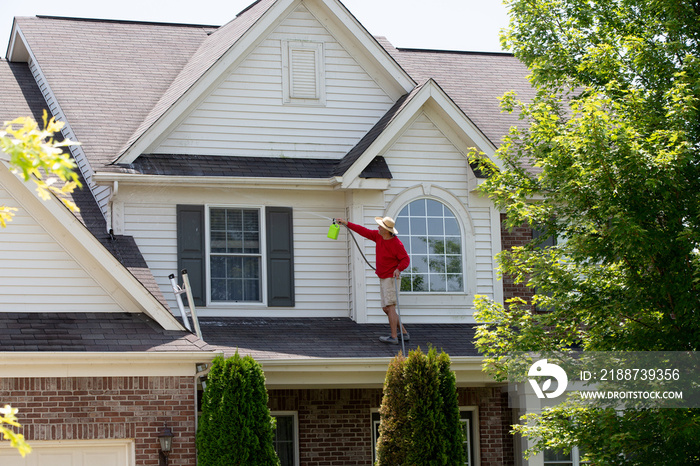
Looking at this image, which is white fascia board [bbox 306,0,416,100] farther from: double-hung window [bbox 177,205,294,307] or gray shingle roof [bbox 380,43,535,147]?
double-hung window [bbox 177,205,294,307]

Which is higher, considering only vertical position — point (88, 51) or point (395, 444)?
point (88, 51)

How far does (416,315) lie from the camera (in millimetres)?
14734

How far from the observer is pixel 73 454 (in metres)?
11.5

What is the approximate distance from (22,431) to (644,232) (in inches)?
284

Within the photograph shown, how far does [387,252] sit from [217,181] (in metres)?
2.69

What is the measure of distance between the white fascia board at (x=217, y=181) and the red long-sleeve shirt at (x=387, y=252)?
997 mm

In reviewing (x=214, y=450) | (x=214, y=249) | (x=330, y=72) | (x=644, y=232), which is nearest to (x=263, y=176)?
(x=214, y=249)

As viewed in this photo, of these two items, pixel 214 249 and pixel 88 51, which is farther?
pixel 88 51

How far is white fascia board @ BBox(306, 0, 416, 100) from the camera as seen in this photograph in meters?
15.3

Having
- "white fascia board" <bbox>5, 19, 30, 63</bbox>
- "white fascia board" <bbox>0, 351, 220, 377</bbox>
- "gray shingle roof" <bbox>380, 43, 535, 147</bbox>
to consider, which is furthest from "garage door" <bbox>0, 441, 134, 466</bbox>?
"white fascia board" <bbox>5, 19, 30, 63</bbox>

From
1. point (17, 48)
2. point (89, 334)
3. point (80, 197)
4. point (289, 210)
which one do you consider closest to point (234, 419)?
point (89, 334)

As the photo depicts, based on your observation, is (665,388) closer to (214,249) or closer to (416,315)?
(416,315)

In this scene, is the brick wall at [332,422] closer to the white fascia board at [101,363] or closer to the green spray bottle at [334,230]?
the green spray bottle at [334,230]

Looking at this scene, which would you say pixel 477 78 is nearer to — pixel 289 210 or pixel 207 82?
pixel 289 210
